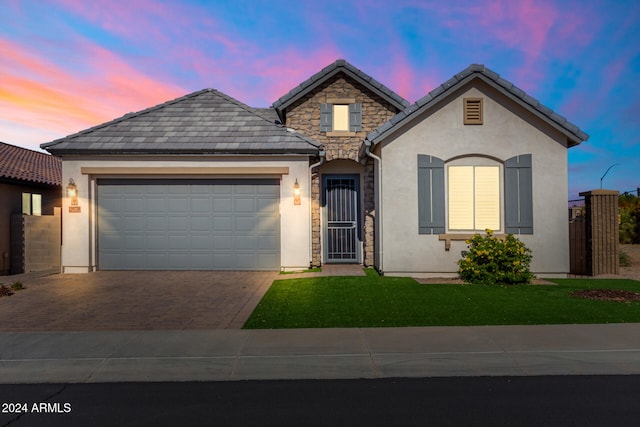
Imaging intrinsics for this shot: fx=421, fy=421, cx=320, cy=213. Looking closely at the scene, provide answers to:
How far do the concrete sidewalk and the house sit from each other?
534 centimetres

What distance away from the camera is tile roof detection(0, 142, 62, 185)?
48.3 feet

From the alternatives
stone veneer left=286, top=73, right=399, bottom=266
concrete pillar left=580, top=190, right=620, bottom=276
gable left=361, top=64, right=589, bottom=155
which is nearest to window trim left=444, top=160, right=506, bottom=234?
gable left=361, top=64, right=589, bottom=155

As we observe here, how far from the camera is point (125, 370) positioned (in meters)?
5.04

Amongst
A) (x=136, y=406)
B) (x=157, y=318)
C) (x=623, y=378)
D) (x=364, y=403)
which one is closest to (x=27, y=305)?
(x=157, y=318)

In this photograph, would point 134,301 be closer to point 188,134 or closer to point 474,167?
point 188,134

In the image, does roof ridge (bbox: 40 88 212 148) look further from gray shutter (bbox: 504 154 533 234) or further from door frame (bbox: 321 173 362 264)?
gray shutter (bbox: 504 154 533 234)

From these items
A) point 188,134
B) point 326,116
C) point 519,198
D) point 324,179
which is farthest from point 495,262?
point 188,134

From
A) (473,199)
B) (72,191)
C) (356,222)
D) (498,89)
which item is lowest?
(356,222)

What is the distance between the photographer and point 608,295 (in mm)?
8805

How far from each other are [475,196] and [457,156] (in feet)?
3.95

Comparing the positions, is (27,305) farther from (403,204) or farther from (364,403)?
(403,204)

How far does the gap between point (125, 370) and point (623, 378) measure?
5.76 meters

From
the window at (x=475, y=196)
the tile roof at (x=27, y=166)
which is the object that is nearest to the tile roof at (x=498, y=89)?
the window at (x=475, y=196)

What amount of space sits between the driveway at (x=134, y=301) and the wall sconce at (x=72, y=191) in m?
2.19
